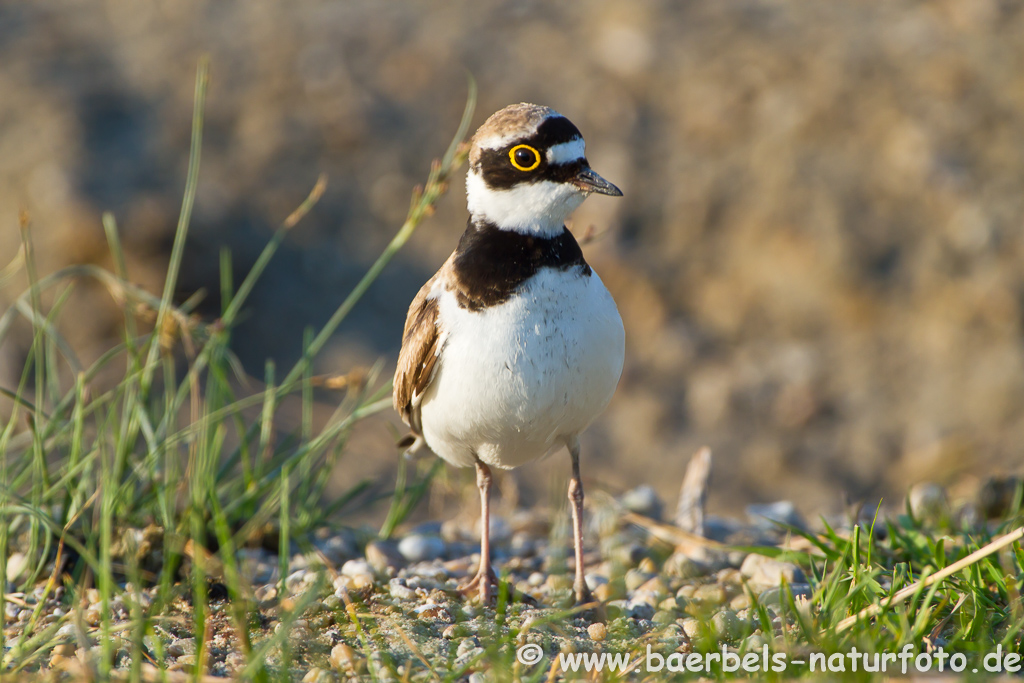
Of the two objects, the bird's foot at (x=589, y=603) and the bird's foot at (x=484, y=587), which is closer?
the bird's foot at (x=589, y=603)

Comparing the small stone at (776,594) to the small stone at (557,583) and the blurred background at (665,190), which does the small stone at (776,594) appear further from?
the blurred background at (665,190)

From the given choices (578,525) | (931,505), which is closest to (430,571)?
(578,525)

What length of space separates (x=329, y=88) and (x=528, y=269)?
24.0 ft

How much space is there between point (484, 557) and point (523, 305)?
1124mm

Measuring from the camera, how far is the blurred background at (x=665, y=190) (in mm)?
8406

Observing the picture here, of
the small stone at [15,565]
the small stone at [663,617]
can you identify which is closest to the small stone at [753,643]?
the small stone at [663,617]

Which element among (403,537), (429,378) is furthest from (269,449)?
(429,378)

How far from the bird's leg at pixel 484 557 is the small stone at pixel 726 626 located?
96 centimetres

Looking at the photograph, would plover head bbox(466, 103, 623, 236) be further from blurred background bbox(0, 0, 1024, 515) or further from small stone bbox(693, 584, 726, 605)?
blurred background bbox(0, 0, 1024, 515)

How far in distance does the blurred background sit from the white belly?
13.5ft

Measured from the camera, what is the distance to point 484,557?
3.93 m

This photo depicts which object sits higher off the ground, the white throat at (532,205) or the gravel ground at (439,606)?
the white throat at (532,205)

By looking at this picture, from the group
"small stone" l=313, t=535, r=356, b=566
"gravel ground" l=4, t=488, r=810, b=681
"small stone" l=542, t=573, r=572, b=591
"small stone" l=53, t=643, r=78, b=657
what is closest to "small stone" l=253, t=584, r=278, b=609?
"gravel ground" l=4, t=488, r=810, b=681

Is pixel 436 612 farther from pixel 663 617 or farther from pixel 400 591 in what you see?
pixel 663 617
